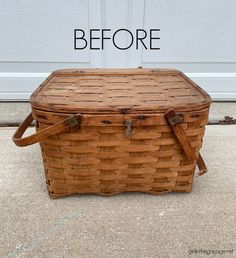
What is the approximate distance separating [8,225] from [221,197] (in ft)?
2.10

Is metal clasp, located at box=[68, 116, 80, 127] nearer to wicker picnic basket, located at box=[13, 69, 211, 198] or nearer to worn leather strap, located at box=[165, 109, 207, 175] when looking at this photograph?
wicker picnic basket, located at box=[13, 69, 211, 198]

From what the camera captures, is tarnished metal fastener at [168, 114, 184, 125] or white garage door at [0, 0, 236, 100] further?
white garage door at [0, 0, 236, 100]

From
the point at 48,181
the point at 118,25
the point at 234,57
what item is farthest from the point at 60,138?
the point at 234,57

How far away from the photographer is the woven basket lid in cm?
87

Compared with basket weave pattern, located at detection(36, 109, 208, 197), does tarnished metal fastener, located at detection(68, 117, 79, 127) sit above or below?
above

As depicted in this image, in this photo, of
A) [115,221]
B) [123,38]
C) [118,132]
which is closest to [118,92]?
[118,132]

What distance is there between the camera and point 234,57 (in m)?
1.94

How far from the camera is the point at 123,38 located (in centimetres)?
185

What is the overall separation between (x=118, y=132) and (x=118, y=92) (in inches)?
4.9

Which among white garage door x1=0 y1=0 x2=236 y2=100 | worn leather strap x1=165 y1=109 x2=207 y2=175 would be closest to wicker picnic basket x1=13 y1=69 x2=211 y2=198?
worn leather strap x1=165 y1=109 x2=207 y2=175

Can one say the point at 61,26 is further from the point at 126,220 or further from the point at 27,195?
the point at 126,220

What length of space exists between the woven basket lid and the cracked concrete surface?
0.30m

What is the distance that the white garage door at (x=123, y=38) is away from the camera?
1815 millimetres

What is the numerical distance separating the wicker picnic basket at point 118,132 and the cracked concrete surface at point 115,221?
0.05m
